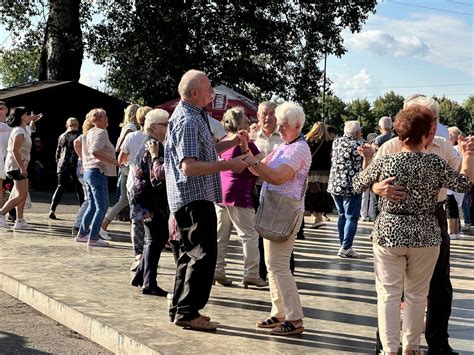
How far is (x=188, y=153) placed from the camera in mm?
5891

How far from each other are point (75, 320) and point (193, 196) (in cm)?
162

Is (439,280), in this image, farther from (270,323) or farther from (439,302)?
(270,323)

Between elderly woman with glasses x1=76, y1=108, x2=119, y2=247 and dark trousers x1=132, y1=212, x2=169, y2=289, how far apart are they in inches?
127

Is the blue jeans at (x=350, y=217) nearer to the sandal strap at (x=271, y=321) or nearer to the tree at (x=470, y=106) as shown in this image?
the sandal strap at (x=271, y=321)

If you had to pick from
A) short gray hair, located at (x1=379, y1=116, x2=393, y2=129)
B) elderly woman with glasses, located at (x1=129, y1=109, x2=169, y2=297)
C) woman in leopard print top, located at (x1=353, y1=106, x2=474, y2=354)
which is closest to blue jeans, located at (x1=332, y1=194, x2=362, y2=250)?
short gray hair, located at (x1=379, y1=116, x2=393, y2=129)

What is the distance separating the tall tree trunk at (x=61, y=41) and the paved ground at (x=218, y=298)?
49.9 feet

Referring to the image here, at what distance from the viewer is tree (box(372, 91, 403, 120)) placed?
112400 millimetres

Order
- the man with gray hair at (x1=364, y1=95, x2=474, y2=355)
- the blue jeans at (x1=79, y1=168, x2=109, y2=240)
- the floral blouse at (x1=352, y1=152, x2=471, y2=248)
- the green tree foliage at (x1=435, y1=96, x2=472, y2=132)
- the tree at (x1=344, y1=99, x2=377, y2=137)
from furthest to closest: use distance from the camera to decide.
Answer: the tree at (x1=344, y1=99, x2=377, y2=137), the green tree foliage at (x1=435, y1=96, x2=472, y2=132), the blue jeans at (x1=79, y1=168, x2=109, y2=240), the man with gray hair at (x1=364, y1=95, x2=474, y2=355), the floral blouse at (x1=352, y1=152, x2=471, y2=248)

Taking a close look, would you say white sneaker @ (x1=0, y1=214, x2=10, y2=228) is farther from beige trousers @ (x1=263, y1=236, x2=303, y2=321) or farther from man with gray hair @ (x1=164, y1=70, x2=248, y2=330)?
beige trousers @ (x1=263, y1=236, x2=303, y2=321)

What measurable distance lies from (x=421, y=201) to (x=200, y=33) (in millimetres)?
23404

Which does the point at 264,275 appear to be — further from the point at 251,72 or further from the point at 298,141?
the point at 251,72

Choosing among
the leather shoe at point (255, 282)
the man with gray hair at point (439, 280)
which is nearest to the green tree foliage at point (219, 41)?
the leather shoe at point (255, 282)

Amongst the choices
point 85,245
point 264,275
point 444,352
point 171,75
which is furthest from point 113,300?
point 171,75

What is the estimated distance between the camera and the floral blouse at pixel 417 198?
5.09 meters
